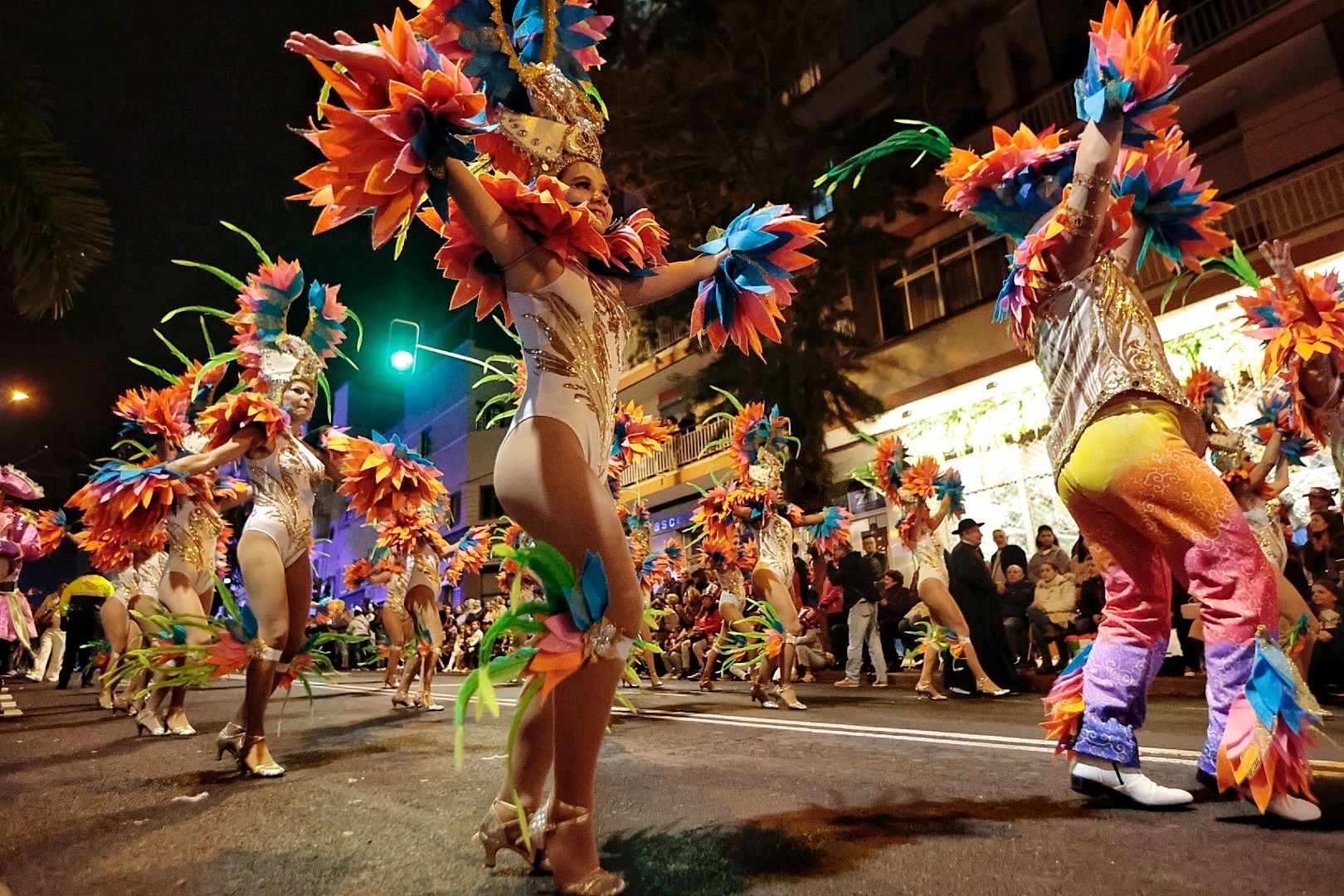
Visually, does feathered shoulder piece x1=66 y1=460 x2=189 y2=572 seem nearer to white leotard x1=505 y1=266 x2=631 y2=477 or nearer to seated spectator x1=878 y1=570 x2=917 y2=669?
white leotard x1=505 y1=266 x2=631 y2=477

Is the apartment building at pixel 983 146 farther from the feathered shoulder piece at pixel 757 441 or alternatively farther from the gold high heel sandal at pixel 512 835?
the gold high heel sandal at pixel 512 835

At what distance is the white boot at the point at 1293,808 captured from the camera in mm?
2059

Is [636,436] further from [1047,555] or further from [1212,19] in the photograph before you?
[1212,19]

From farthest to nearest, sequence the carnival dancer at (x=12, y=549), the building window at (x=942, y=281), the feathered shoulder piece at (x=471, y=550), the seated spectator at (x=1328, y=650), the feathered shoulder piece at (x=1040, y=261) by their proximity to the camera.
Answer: the building window at (x=942, y=281) → the feathered shoulder piece at (x=471, y=550) → the carnival dancer at (x=12, y=549) → the seated spectator at (x=1328, y=650) → the feathered shoulder piece at (x=1040, y=261)

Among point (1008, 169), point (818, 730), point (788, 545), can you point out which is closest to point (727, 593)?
point (788, 545)

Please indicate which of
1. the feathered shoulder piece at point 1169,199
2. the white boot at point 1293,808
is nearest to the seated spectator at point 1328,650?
the feathered shoulder piece at point 1169,199

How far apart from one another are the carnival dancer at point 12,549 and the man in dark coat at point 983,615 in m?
8.47

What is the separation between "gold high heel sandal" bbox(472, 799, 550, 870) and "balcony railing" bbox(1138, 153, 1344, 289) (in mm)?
12104

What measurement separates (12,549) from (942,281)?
13655 millimetres

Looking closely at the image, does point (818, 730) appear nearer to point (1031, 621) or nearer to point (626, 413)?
point (626, 413)

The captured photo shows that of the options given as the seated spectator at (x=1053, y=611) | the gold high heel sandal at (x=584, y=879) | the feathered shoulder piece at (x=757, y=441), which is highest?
the feathered shoulder piece at (x=757, y=441)

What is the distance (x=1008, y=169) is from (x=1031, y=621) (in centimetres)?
674

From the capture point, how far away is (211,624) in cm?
366

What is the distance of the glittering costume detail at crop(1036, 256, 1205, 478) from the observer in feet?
8.46
